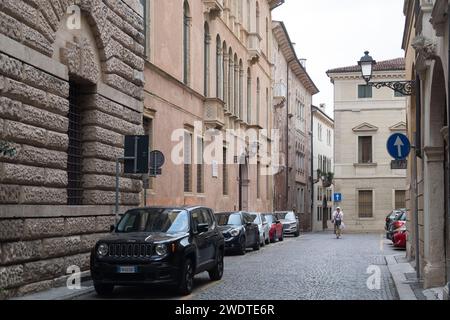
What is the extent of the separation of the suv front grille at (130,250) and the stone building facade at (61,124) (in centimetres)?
158

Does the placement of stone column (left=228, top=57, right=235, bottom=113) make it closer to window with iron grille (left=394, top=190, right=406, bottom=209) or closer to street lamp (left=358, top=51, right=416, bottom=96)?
street lamp (left=358, top=51, right=416, bottom=96)

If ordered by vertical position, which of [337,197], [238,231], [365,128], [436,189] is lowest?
[238,231]

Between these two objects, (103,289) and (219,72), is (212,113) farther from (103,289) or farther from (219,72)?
(103,289)

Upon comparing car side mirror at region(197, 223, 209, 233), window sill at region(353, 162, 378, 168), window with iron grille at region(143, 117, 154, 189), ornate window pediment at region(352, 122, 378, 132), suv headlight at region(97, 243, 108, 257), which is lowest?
suv headlight at region(97, 243, 108, 257)

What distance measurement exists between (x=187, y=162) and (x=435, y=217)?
1495cm

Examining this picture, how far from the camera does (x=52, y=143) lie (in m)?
14.5

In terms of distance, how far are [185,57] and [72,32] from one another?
1253 cm

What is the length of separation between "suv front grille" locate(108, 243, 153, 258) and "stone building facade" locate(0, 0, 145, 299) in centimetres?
158

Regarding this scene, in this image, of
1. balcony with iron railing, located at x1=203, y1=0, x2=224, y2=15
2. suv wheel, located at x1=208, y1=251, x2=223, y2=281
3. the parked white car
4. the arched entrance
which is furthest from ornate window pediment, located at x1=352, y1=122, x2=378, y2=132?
the arched entrance

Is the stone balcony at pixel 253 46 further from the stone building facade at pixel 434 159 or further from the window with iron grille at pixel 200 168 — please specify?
the stone building facade at pixel 434 159

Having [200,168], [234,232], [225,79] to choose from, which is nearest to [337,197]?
[225,79]

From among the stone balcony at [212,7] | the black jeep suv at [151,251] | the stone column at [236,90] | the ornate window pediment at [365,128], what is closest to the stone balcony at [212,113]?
the stone balcony at [212,7]

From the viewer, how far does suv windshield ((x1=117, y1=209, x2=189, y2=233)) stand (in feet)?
47.1

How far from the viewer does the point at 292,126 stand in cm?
6075
